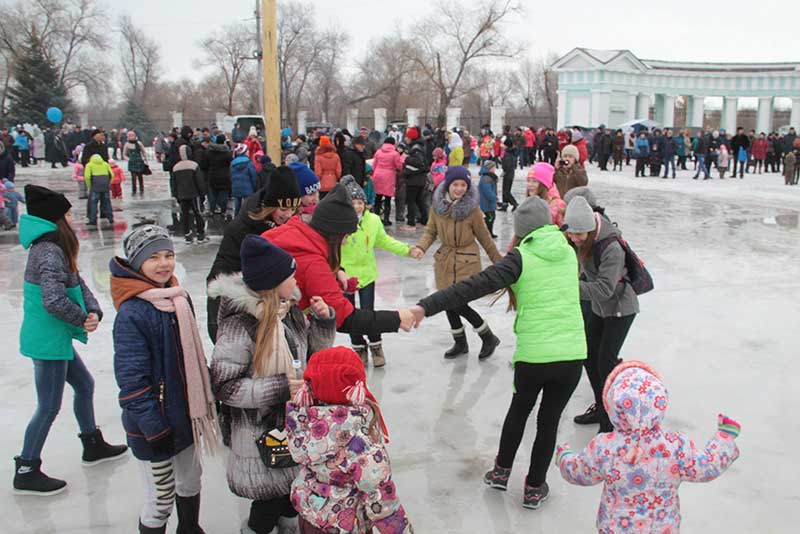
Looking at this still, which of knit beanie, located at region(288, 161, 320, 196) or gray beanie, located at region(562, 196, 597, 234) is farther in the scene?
knit beanie, located at region(288, 161, 320, 196)

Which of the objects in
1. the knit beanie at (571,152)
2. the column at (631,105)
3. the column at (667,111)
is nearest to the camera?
the knit beanie at (571,152)

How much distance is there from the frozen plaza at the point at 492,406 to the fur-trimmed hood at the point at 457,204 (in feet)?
4.16

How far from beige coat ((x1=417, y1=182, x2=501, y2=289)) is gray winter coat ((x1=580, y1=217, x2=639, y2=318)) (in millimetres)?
1317

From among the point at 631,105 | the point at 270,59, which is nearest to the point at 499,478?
the point at 270,59

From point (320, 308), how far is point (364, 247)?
2375 millimetres

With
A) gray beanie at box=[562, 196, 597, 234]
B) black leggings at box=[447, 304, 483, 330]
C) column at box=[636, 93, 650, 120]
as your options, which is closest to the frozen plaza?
black leggings at box=[447, 304, 483, 330]

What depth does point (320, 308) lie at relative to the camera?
3.35 metres

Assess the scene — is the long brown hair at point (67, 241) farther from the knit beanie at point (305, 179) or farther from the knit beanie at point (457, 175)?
the knit beanie at point (457, 175)

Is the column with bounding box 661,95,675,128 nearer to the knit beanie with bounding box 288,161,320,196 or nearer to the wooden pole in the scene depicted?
the wooden pole

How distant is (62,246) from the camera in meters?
3.67

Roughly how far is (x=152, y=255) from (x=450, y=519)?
1.97m

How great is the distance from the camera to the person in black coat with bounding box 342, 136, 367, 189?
1262 cm

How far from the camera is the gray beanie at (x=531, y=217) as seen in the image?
12.2 ft

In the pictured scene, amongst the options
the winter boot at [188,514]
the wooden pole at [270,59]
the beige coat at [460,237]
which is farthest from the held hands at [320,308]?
the wooden pole at [270,59]
